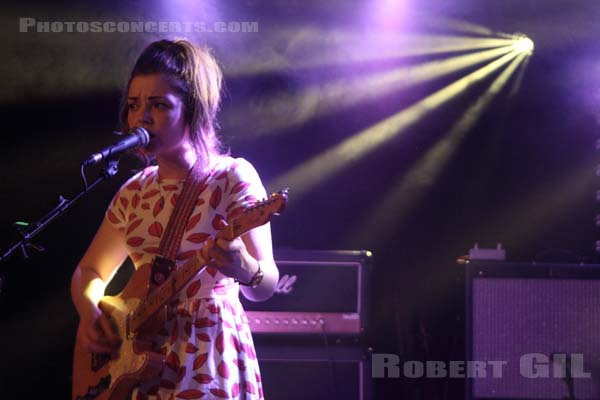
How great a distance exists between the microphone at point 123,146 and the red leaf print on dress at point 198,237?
0.28 m

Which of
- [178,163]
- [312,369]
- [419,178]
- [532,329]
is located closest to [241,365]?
[178,163]

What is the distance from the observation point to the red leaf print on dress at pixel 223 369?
1.79 meters

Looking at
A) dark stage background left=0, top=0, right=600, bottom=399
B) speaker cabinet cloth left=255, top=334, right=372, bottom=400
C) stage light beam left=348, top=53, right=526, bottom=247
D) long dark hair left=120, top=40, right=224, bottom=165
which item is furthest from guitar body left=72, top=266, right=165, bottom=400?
stage light beam left=348, top=53, right=526, bottom=247

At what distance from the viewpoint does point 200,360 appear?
179 cm

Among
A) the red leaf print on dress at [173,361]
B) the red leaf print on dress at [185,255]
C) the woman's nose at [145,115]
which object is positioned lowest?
the red leaf print on dress at [173,361]

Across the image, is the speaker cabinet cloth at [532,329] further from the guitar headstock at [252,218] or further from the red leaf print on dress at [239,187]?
the guitar headstock at [252,218]

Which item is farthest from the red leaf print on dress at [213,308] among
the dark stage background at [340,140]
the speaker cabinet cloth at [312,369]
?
the dark stage background at [340,140]

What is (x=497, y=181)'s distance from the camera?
5.05 meters

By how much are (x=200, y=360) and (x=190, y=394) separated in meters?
0.08

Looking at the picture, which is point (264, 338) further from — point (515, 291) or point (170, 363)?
point (170, 363)

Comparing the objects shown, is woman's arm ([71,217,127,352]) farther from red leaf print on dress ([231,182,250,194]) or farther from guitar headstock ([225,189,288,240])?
guitar headstock ([225,189,288,240])

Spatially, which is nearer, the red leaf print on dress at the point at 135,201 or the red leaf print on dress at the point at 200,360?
the red leaf print on dress at the point at 200,360

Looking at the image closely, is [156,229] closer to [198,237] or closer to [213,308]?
[198,237]

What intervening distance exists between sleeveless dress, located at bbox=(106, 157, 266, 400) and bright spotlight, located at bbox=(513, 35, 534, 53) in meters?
Result: 3.36
